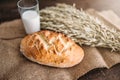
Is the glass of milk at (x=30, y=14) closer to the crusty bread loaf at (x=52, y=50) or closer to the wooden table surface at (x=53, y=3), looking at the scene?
the crusty bread loaf at (x=52, y=50)

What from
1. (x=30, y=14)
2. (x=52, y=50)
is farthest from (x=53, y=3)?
(x=52, y=50)

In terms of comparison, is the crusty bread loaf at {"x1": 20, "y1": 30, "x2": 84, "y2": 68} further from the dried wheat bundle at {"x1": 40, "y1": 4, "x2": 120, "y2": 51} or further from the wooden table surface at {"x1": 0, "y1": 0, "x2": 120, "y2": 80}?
the wooden table surface at {"x1": 0, "y1": 0, "x2": 120, "y2": 80}

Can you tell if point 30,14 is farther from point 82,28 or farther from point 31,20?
point 82,28

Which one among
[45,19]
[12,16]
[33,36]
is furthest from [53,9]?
[12,16]

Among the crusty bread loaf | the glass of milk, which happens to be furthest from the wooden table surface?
the crusty bread loaf

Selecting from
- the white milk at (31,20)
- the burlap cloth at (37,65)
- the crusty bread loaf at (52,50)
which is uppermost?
the white milk at (31,20)

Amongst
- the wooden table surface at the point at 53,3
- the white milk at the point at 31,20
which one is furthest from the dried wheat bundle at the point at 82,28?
the wooden table surface at the point at 53,3

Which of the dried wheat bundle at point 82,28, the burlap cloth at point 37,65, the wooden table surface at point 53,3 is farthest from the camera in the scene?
the wooden table surface at point 53,3
